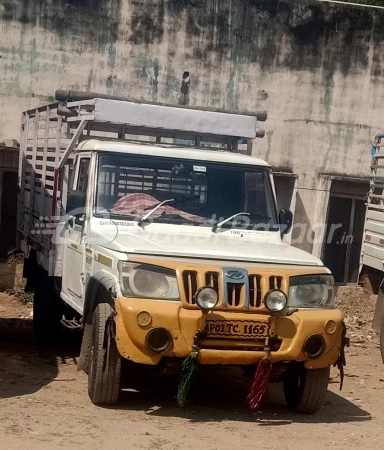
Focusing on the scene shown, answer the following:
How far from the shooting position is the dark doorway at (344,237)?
1670 centimetres

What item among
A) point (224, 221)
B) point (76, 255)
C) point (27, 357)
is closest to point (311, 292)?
point (224, 221)

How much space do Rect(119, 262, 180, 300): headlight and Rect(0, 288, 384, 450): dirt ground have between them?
0.97 meters

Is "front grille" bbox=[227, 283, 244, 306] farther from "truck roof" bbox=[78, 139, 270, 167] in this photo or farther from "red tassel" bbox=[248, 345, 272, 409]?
"truck roof" bbox=[78, 139, 270, 167]

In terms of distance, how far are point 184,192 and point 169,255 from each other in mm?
1280

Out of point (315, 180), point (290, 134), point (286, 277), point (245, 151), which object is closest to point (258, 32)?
point (290, 134)

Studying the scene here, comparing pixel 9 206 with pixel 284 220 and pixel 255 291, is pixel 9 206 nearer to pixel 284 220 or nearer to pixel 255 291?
pixel 284 220

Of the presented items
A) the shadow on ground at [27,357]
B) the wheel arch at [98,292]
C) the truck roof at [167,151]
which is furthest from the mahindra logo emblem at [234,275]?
the shadow on ground at [27,357]

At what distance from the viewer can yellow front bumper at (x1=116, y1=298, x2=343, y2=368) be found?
618 cm

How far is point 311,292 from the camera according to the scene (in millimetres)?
6586

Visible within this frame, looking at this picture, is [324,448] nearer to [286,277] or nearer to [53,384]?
[286,277]

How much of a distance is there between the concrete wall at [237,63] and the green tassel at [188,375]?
948cm

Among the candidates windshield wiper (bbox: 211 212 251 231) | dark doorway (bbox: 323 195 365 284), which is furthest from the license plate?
dark doorway (bbox: 323 195 365 284)

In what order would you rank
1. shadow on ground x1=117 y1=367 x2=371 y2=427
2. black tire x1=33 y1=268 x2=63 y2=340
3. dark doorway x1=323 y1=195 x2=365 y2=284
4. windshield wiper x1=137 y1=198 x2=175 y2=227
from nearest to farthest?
1. shadow on ground x1=117 y1=367 x2=371 y2=427
2. windshield wiper x1=137 y1=198 x2=175 y2=227
3. black tire x1=33 y1=268 x2=63 y2=340
4. dark doorway x1=323 y1=195 x2=365 y2=284

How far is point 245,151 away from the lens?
9.37 meters
